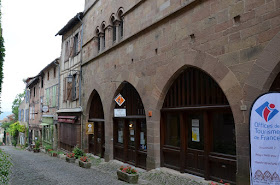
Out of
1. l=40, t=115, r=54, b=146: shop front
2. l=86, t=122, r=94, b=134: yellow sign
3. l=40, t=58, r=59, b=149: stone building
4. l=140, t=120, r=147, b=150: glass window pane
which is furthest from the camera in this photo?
l=40, t=115, r=54, b=146: shop front

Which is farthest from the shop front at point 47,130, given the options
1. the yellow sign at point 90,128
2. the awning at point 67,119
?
the yellow sign at point 90,128

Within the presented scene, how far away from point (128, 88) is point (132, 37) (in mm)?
2143

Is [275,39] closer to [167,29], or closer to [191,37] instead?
[191,37]

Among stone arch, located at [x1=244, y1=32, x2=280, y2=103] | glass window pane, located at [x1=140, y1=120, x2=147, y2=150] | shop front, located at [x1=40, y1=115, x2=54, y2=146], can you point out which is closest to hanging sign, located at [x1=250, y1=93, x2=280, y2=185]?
stone arch, located at [x1=244, y1=32, x2=280, y2=103]

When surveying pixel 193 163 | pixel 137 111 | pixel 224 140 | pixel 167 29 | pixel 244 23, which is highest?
pixel 167 29

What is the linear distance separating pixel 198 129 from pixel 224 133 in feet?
3.09

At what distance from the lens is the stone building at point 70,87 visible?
16016mm

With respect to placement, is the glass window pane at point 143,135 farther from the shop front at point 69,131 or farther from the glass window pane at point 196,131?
the shop front at point 69,131

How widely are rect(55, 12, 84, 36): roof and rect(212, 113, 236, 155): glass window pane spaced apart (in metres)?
11.7

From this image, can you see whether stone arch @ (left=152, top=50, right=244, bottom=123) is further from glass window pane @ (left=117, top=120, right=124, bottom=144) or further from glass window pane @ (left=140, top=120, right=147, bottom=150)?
glass window pane @ (left=117, top=120, right=124, bottom=144)

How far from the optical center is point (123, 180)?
27.6 feet

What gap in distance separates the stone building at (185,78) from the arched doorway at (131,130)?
39mm

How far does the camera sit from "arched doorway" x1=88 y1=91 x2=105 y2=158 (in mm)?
13531

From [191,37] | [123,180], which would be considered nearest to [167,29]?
[191,37]
